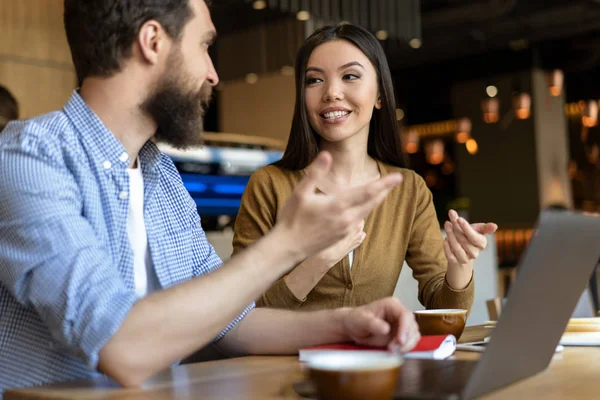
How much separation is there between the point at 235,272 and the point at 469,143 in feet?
33.2

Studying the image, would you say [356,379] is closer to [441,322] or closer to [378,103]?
[441,322]

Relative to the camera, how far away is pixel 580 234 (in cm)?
95

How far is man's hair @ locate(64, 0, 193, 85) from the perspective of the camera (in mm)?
1246

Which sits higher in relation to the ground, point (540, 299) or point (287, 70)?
point (287, 70)

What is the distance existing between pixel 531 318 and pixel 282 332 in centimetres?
48

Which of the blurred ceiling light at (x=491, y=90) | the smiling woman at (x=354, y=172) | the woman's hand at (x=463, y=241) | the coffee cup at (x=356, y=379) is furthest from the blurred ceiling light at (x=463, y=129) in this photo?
the coffee cup at (x=356, y=379)

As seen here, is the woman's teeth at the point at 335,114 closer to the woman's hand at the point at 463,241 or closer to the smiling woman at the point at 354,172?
the smiling woman at the point at 354,172

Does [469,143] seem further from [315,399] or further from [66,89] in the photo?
[315,399]

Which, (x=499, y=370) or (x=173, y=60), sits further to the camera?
(x=173, y=60)

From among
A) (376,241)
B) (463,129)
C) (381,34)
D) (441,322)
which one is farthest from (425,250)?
(463,129)

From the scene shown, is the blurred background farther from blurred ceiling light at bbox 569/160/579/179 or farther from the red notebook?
the red notebook

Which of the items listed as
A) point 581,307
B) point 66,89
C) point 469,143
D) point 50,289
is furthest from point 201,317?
point 469,143

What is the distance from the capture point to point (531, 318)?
93 centimetres

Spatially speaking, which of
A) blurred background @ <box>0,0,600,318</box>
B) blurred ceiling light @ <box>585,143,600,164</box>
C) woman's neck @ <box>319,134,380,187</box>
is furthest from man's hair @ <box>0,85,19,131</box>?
blurred ceiling light @ <box>585,143,600,164</box>
